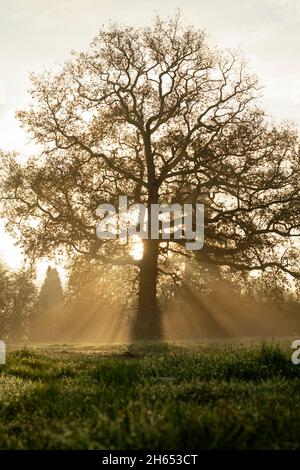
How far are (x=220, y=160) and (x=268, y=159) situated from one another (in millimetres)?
2815

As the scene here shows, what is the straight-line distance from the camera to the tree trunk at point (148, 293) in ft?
105

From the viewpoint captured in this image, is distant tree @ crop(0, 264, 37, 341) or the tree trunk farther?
distant tree @ crop(0, 264, 37, 341)

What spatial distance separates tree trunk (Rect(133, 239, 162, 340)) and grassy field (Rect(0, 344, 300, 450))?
20153mm

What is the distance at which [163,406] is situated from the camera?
20.5 ft

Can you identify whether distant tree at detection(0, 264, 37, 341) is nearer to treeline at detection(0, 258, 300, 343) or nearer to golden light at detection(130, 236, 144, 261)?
treeline at detection(0, 258, 300, 343)

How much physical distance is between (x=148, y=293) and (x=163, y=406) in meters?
26.1

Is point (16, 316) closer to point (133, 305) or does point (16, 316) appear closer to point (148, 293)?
point (133, 305)

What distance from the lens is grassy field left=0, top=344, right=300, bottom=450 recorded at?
5.16 m

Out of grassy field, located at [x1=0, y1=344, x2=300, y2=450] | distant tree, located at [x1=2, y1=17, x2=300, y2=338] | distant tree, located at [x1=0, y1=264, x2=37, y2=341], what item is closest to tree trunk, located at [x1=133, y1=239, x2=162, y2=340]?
distant tree, located at [x1=2, y1=17, x2=300, y2=338]


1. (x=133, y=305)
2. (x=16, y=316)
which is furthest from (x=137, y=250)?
(x=16, y=316)

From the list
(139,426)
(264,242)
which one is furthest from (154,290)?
(139,426)

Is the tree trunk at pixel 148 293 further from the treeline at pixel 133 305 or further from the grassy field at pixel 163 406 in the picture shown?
the grassy field at pixel 163 406

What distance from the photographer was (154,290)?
32.2 m
